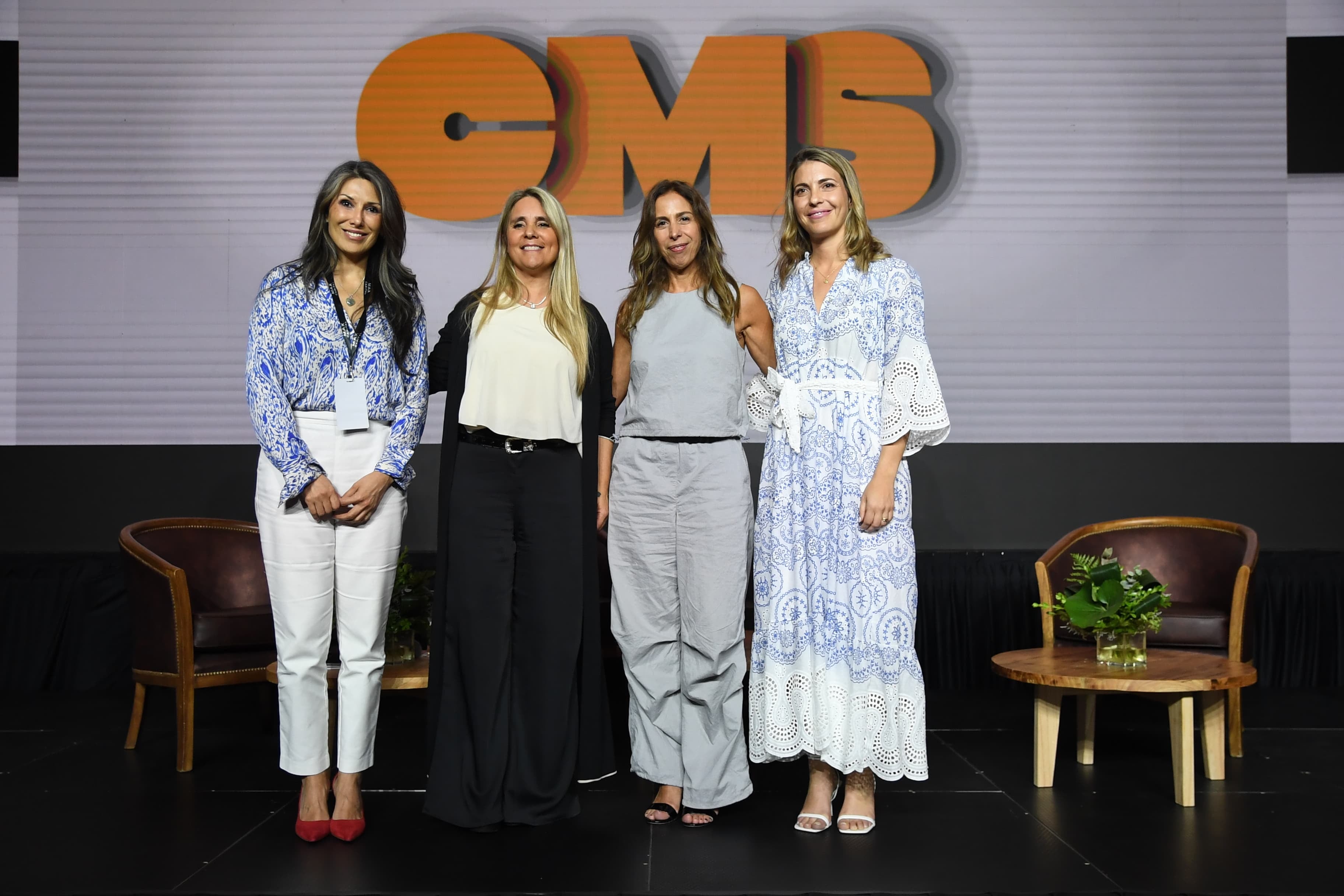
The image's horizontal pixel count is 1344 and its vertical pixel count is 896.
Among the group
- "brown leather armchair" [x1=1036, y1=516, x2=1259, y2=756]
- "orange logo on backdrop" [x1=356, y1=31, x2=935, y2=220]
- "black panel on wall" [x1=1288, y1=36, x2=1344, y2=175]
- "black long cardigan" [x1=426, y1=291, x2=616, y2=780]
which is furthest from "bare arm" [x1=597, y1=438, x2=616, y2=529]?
"black panel on wall" [x1=1288, y1=36, x2=1344, y2=175]

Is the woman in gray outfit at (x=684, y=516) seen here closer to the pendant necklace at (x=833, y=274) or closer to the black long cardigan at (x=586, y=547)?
the black long cardigan at (x=586, y=547)

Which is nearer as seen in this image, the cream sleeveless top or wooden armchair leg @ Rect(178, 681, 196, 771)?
the cream sleeveless top

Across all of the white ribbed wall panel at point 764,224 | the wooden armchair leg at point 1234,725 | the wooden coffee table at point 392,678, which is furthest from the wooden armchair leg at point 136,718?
the wooden armchair leg at point 1234,725

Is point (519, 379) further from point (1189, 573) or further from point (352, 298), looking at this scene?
point (1189, 573)

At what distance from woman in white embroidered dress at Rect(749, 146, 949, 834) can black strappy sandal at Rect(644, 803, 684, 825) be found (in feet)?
1.02

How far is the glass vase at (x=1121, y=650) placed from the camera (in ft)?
10.5

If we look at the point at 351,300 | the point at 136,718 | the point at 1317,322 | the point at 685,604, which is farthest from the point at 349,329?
the point at 1317,322

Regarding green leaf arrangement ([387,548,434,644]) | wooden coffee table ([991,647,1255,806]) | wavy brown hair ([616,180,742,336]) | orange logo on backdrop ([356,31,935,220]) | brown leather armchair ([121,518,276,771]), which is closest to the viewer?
wavy brown hair ([616,180,742,336])

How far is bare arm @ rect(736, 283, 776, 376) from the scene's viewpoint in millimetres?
2824

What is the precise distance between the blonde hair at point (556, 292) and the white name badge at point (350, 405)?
1.10 feet

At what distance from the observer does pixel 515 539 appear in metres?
2.72

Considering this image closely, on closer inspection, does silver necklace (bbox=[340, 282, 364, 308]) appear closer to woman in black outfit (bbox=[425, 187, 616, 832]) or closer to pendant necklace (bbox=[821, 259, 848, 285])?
woman in black outfit (bbox=[425, 187, 616, 832])

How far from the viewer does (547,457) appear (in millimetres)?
2695

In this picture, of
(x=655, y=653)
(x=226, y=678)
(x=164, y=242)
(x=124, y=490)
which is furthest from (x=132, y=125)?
(x=655, y=653)
